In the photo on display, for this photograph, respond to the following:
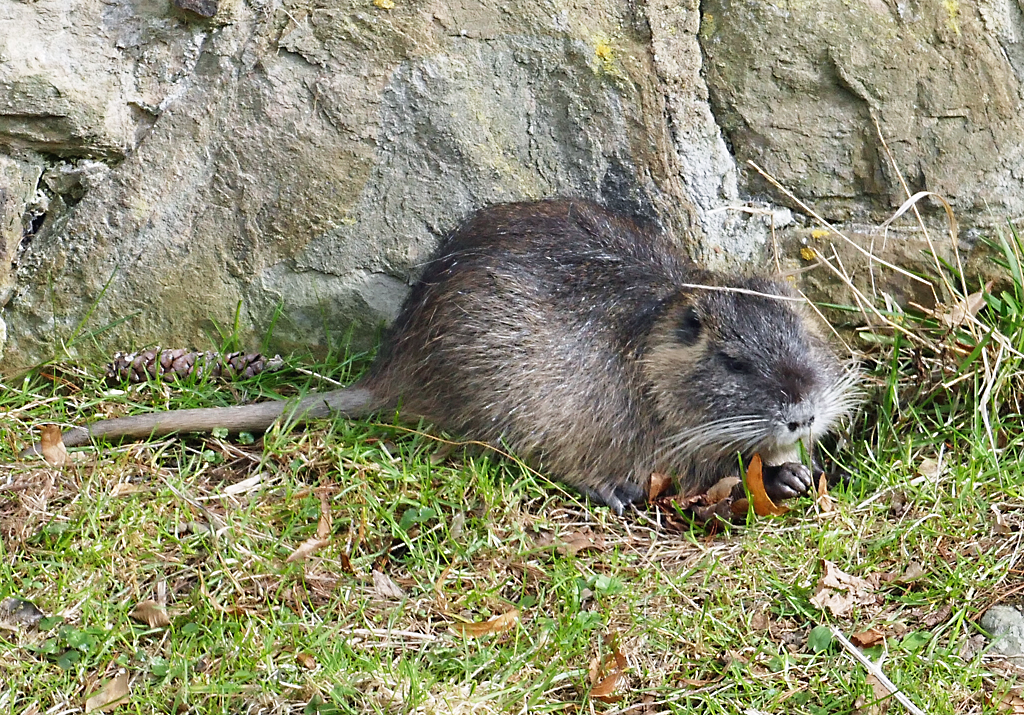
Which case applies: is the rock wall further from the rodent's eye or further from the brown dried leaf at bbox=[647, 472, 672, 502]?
the brown dried leaf at bbox=[647, 472, 672, 502]

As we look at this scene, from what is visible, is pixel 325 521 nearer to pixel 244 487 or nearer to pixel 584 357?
pixel 244 487

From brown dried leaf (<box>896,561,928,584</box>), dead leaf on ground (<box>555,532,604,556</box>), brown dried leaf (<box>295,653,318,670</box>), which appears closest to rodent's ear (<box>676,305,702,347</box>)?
dead leaf on ground (<box>555,532,604,556</box>)

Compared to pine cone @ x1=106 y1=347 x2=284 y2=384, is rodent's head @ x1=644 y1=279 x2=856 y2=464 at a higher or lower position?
higher

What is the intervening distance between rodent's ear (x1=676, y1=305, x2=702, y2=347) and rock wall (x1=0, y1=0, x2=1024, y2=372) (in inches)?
20.6

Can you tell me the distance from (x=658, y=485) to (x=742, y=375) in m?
0.44

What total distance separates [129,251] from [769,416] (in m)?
2.21

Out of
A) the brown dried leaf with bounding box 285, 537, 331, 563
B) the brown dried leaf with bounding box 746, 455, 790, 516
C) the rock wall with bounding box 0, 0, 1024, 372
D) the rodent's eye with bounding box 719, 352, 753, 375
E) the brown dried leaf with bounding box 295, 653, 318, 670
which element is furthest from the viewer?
the rock wall with bounding box 0, 0, 1024, 372

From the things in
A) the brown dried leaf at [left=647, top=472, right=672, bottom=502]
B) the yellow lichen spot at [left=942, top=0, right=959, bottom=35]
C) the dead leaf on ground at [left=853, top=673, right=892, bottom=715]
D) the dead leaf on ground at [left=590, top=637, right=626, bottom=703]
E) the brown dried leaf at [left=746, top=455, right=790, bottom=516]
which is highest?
the yellow lichen spot at [left=942, top=0, right=959, bottom=35]

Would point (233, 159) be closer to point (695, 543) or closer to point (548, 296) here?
point (548, 296)

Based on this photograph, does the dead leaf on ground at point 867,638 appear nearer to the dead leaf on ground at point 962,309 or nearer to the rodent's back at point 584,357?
the rodent's back at point 584,357

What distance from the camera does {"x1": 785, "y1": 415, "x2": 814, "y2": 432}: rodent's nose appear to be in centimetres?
329

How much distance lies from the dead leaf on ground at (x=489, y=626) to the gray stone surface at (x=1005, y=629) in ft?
3.99

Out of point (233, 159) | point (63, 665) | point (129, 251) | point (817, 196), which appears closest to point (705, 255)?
point (817, 196)

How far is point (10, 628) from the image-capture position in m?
2.75
